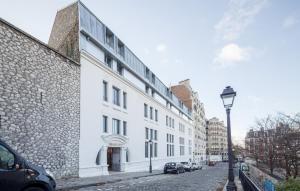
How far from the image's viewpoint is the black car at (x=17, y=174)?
263 inches

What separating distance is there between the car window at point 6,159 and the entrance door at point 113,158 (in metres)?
25.5

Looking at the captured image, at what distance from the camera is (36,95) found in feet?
62.4

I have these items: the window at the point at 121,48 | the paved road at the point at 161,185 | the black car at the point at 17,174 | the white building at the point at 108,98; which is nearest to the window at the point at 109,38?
the white building at the point at 108,98

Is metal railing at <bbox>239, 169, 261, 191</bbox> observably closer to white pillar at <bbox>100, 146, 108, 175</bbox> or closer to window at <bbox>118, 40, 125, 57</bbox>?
white pillar at <bbox>100, 146, 108, 175</bbox>

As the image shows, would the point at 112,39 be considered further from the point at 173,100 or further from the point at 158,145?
the point at 173,100

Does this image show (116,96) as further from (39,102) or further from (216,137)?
(216,137)

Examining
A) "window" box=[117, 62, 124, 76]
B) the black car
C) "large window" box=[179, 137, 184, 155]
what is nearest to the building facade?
"large window" box=[179, 137, 184, 155]

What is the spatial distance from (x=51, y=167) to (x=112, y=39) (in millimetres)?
16091

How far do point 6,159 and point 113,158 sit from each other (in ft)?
86.5

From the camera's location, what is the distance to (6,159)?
22.3 ft

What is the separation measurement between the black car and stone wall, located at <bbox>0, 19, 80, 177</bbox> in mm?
9738

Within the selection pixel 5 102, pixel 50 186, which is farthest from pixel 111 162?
pixel 50 186

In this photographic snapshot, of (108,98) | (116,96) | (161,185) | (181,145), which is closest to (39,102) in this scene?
(161,185)

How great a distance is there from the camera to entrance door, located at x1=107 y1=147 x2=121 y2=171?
106ft
